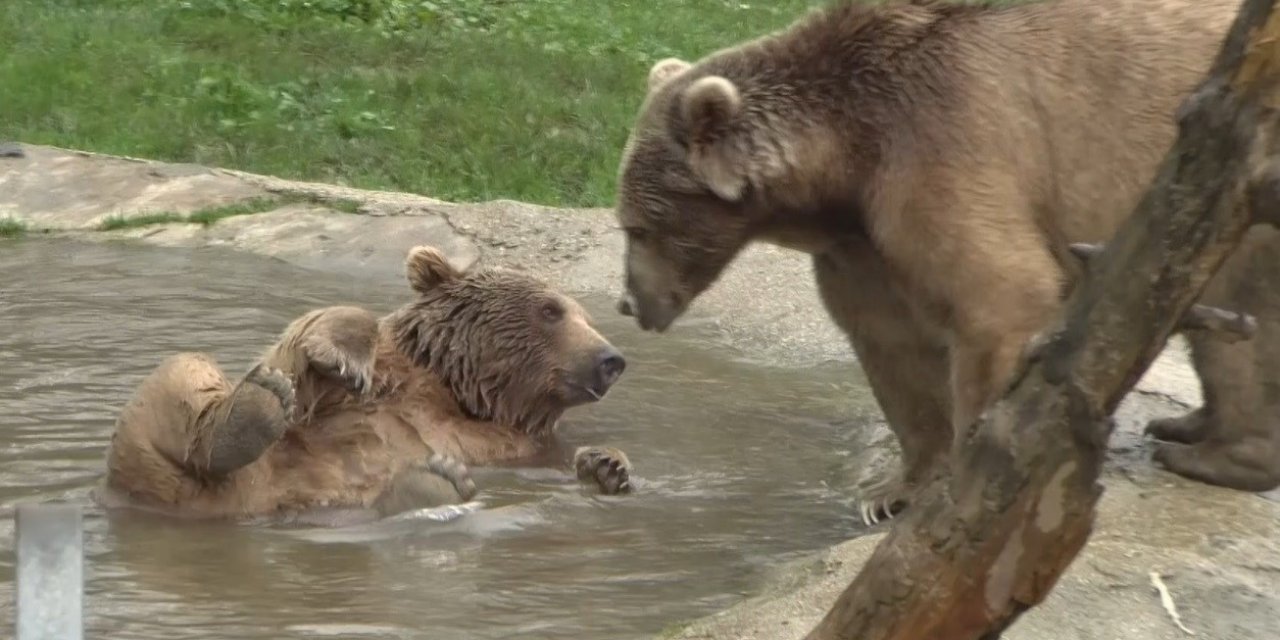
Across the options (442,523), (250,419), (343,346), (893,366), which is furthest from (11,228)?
(893,366)

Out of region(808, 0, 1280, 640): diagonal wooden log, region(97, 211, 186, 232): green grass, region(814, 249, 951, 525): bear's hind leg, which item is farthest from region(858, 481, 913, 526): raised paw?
region(97, 211, 186, 232): green grass

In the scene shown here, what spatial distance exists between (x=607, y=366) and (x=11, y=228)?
17.1 ft

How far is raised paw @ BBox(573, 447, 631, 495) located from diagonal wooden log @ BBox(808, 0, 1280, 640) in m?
2.77

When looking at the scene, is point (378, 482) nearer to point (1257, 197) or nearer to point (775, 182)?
point (775, 182)

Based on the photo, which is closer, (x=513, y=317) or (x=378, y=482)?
(x=378, y=482)

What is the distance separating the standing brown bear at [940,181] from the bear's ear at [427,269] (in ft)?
4.59

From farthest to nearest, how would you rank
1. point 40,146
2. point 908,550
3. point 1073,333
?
point 40,146 < point 908,550 < point 1073,333

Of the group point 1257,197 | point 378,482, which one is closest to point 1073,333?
point 1257,197

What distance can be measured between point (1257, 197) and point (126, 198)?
928 centimetres

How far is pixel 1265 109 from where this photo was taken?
3154 millimetres

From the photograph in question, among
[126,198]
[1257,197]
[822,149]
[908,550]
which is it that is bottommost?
[126,198]

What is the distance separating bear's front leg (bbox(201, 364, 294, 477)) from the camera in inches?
214

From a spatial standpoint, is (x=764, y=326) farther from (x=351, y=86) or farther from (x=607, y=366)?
(x=351, y=86)

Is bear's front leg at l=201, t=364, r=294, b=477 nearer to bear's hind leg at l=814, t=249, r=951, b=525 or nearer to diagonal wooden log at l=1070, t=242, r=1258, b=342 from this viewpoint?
bear's hind leg at l=814, t=249, r=951, b=525
